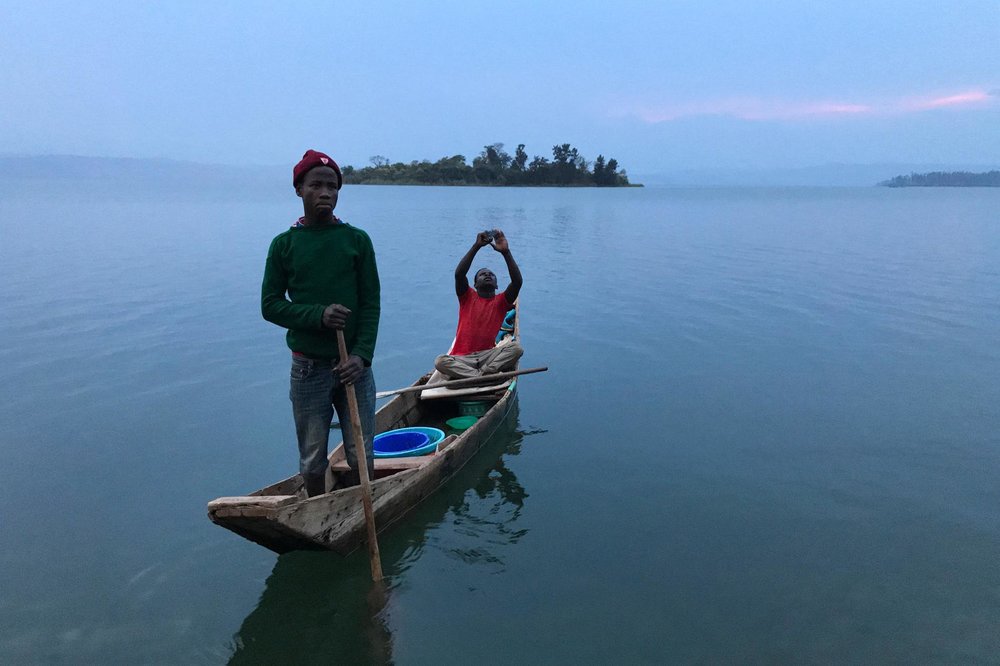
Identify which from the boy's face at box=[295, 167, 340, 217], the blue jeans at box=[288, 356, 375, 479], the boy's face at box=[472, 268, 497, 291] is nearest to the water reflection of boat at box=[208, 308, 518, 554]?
the blue jeans at box=[288, 356, 375, 479]

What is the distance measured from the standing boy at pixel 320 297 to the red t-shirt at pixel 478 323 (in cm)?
425

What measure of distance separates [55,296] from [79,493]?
11143mm

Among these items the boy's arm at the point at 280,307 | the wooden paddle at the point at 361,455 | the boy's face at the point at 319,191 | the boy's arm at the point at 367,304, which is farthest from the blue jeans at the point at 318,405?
the boy's face at the point at 319,191

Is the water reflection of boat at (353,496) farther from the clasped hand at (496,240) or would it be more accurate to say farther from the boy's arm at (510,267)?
the clasped hand at (496,240)

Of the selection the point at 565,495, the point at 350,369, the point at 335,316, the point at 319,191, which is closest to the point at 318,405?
the point at 350,369

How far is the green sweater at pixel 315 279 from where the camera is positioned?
4391 mm

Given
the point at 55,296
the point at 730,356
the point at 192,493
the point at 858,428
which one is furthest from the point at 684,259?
the point at 192,493

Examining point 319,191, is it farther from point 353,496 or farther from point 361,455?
point 353,496

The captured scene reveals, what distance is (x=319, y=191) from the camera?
4375 mm

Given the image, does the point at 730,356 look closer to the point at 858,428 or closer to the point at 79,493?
the point at 858,428

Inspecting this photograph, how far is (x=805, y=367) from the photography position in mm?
11312

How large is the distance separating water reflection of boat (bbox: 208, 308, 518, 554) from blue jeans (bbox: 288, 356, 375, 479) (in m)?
0.29

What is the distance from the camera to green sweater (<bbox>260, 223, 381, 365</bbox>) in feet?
14.4

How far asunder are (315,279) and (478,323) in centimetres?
481
